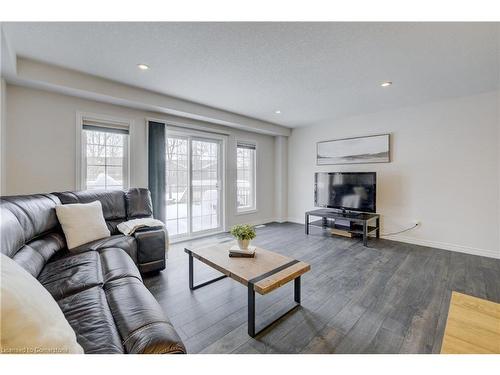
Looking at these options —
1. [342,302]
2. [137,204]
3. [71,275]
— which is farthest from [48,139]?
[342,302]

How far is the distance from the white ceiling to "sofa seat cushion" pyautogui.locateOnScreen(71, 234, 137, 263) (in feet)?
6.08

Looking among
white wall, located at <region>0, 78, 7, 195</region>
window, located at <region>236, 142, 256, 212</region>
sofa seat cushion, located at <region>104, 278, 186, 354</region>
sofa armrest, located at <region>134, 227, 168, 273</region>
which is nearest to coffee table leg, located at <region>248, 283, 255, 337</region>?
sofa seat cushion, located at <region>104, 278, 186, 354</region>

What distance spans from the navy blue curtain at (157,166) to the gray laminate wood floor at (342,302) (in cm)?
80

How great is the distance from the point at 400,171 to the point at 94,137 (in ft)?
16.0

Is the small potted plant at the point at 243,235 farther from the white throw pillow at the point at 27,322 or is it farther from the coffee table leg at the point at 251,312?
the white throw pillow at the point at 27,322

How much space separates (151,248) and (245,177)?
116 inches

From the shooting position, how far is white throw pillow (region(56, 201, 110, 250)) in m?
2.15

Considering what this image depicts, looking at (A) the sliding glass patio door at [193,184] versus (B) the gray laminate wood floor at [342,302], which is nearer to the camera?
(B) the gray laminate wood floor at [342,302]

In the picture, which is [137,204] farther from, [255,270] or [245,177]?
[245,177]

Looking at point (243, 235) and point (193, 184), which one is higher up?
point (193, 184)

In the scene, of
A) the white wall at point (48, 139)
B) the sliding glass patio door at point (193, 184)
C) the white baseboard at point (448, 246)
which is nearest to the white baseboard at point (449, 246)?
the white baseboard at point (448, 246)

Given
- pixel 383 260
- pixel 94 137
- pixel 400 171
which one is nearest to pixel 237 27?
pixel 94 137

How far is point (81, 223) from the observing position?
2.23 metres

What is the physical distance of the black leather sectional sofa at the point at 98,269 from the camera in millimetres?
990
